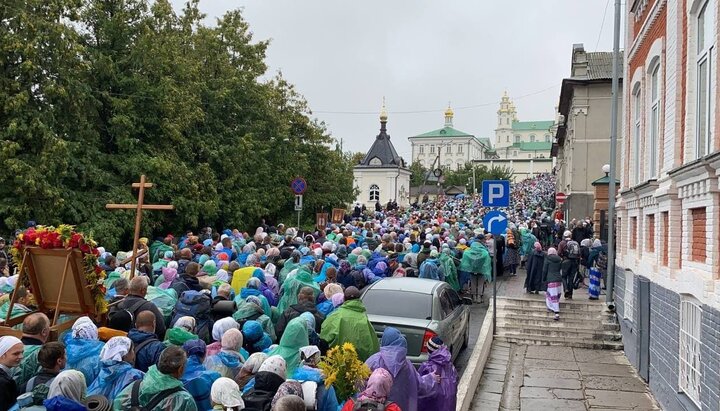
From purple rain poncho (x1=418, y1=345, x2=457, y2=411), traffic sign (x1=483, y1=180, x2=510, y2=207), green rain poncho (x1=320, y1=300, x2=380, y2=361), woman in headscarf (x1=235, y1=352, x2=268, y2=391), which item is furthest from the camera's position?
traffic sign (x1=483, y1=180, x2=510, y2=207)

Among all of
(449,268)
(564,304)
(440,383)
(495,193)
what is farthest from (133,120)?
(440,383)

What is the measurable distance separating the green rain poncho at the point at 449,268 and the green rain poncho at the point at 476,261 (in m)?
0.47

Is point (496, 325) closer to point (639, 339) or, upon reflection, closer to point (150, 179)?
point (639, 339)

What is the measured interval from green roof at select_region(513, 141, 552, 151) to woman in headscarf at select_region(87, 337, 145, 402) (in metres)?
152

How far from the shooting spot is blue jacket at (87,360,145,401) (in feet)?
17.2

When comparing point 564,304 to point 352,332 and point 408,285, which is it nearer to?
point 408,285

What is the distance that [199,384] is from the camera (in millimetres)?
5414

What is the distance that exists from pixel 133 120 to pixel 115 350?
14.4 m

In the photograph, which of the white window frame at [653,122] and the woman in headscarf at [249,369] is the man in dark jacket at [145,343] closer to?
the woman in headscarf at [249,369]

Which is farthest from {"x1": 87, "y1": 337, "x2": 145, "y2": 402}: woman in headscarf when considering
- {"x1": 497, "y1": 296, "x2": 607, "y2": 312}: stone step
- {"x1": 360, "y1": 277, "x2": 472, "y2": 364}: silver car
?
{"x1": 497, "y1": 296, "x2": 607, "y2": 312}: stone step

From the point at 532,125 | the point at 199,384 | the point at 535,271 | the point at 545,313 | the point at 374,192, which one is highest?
the point at 532,125

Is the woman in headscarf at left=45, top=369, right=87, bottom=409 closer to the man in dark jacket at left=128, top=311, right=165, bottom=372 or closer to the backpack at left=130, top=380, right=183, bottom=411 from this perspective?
the backpack at left=130, top=380, right=183, bottom=411

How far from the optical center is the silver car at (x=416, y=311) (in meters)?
8.98

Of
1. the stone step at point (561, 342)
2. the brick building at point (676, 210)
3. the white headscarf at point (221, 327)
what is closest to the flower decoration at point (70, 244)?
the white headscarf at point (221, 327)
